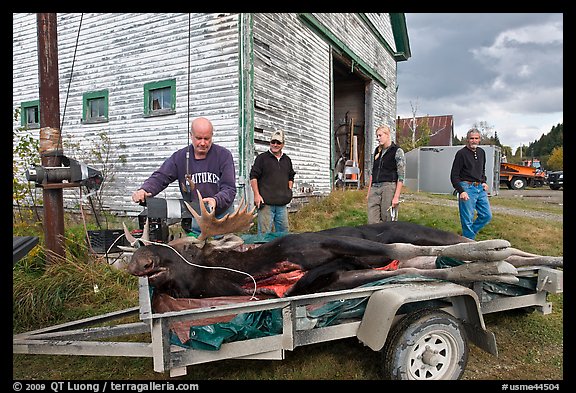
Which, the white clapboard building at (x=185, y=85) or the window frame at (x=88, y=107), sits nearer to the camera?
the white clapboard building at (x=185, y=85)

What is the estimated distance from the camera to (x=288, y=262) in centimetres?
341

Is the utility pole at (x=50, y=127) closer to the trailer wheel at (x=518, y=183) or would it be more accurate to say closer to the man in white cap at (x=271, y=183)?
the man in white cap at (x=271, y=183)

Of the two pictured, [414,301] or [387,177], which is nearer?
[414,301]

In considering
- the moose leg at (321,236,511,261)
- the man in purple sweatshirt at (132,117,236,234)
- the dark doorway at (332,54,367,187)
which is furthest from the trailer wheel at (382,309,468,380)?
the dark doorway at (332,54,367,187)

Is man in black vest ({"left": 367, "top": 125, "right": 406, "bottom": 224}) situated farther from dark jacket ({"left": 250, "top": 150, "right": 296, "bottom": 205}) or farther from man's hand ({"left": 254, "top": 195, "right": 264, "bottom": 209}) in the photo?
man's hand ({"left": 254, "top": 195, "right": 264, "bottom": 209})

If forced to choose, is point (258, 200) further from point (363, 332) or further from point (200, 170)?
point (363, 332)

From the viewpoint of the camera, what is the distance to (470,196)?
19.2 ft

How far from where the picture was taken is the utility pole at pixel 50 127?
4.58 metres

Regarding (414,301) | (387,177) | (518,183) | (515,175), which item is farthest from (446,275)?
(518,183)

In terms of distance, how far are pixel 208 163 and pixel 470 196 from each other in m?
3.82

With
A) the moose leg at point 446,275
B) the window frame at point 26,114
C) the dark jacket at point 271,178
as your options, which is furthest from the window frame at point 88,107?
the moose leg at point 446,275

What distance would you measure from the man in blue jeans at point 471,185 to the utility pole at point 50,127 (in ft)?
17.0

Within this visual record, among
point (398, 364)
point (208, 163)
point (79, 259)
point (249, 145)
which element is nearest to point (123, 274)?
point (79, 259)

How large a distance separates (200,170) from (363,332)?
2.48 meters
